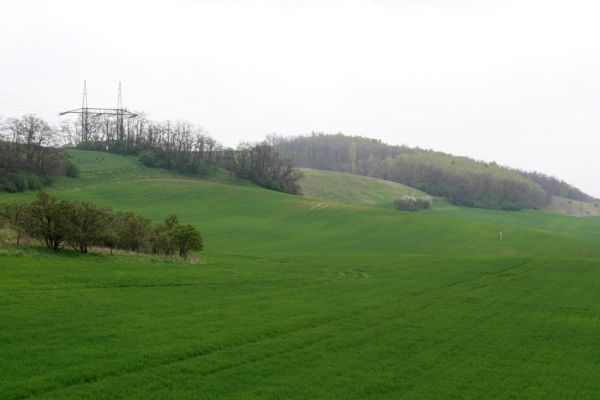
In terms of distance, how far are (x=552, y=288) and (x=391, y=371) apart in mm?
26005

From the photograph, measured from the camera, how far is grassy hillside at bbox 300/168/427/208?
145 metres

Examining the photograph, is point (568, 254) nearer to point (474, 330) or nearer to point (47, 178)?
point (474, 330)

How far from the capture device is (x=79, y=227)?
34781 millimetres

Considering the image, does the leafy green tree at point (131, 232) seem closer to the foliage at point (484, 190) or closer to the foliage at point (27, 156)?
the foliage at point (27, 156)

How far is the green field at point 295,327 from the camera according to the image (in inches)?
585

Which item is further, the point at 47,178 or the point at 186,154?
the point at 186,154

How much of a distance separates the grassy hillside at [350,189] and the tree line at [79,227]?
102m

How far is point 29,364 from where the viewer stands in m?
14.7

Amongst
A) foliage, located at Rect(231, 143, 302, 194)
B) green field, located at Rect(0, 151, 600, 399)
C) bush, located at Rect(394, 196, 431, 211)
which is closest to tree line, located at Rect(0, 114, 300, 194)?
foliage, located at Rect(231, 143, 302, 194)

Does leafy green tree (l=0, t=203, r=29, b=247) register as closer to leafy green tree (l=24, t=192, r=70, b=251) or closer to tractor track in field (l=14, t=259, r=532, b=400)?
leafy green tree (l=24, t=192, r=70, b=251)

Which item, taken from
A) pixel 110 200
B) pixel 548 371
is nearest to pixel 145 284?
pixel 548 371

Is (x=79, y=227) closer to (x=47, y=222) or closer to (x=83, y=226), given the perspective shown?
(x=83, y=226)

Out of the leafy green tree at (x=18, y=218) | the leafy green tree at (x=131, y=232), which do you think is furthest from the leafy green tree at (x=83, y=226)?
the leafy green tree at (x=18, y=218)

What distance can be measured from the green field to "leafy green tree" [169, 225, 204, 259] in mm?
2022
